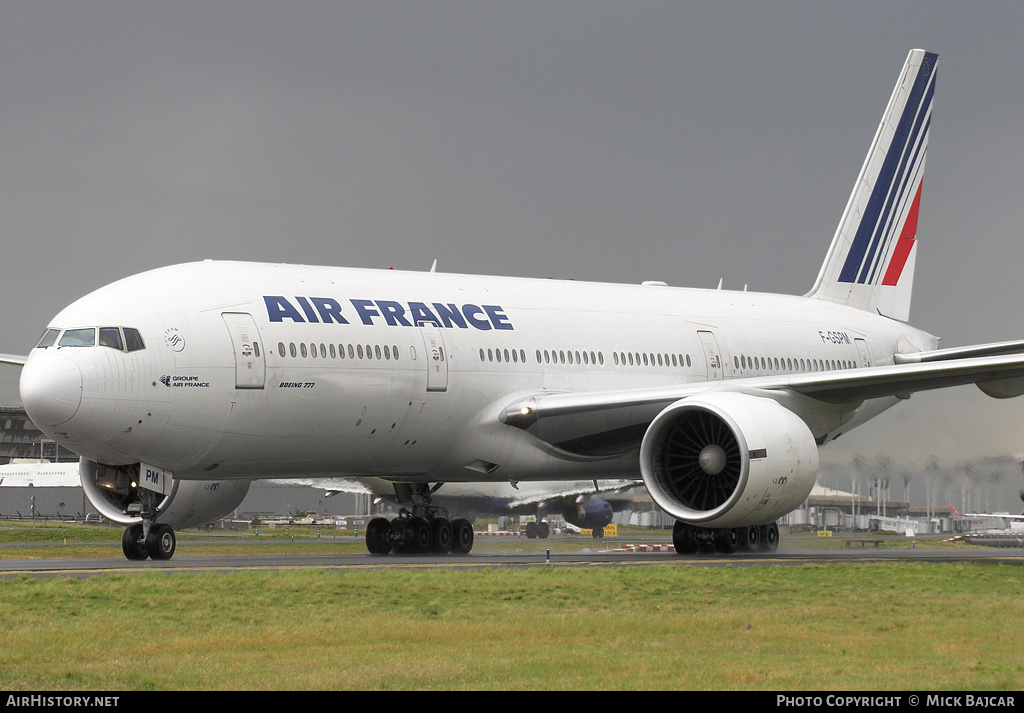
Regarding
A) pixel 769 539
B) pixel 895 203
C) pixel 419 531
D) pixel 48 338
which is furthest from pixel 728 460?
pixel 895 203

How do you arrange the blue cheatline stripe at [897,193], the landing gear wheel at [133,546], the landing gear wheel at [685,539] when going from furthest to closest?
the blue cheatline stripe at [897,193] → the landing gear wheel at [685,539] → the landing gear wheel at [133,546]

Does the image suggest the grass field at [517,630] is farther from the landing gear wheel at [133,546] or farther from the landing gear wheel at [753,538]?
the landing gear wheel at [753,538]

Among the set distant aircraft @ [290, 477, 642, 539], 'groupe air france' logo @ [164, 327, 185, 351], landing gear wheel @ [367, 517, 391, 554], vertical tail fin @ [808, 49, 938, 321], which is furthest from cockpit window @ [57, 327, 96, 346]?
distant aircraft @ [290, 477, 642, 539]

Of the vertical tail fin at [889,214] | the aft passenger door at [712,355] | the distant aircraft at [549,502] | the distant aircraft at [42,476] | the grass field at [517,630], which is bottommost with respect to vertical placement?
the grass field at [517,630]

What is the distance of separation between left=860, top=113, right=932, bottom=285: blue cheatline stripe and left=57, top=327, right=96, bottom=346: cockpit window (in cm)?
2078

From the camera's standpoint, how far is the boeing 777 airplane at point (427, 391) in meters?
20.3

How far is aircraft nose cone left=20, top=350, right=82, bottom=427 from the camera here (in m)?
19.3

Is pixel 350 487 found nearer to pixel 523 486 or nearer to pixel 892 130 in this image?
pixel 523 486

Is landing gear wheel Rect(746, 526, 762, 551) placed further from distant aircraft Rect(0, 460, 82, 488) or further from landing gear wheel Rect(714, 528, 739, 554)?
distant aircraft Rect(0, 460, 82, 488)

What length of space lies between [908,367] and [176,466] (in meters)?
11.9

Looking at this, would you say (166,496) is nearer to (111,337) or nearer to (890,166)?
(111,337)

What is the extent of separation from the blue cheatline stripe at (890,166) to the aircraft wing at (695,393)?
9475 mm

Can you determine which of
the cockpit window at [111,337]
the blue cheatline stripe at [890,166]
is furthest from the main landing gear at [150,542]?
the blue cheatline stripe at [890,166]

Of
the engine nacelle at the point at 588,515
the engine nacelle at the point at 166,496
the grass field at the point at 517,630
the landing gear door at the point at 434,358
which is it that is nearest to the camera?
the grass field at the point at 517,630
